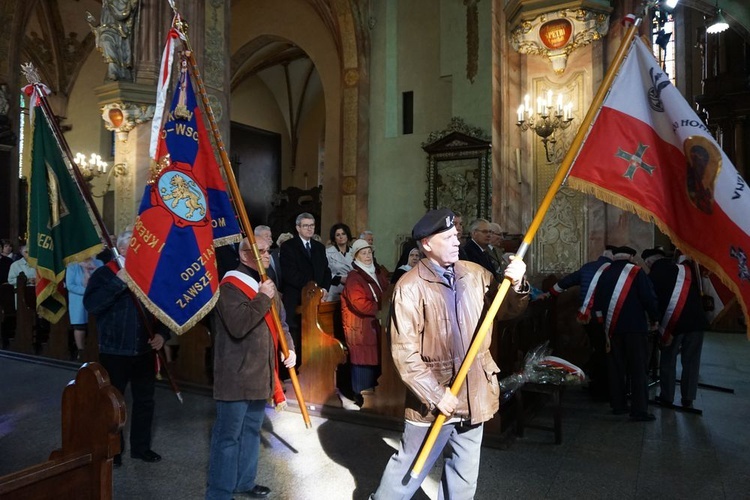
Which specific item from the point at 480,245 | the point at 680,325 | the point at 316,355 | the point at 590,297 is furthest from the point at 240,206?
the point at 680,325

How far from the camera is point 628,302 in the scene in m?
5.12

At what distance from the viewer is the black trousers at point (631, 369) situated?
496 centimetres

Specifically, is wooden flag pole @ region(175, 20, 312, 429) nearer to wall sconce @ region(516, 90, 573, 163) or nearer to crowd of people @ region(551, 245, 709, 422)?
crowd of people @ region(551, 245, 709, 422)

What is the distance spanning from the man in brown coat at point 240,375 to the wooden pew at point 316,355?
5.80 feet

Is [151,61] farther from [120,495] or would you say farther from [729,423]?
[729,423]

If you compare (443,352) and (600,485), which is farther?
(600,485)

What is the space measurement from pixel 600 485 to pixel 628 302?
213 centimetres

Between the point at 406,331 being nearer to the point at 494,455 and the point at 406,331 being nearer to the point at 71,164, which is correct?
the point at 494,455

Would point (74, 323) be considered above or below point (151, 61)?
below

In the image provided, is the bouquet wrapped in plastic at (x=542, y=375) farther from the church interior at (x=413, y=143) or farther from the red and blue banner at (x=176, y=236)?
the red and blue banner at (x=176, y=236)

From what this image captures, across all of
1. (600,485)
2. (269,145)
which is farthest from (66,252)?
(269,145)

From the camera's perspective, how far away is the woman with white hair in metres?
4.99

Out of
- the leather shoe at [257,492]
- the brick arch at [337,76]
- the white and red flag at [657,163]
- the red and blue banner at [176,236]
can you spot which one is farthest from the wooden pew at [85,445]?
the brick arch at [337,76]

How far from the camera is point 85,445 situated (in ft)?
5.94
